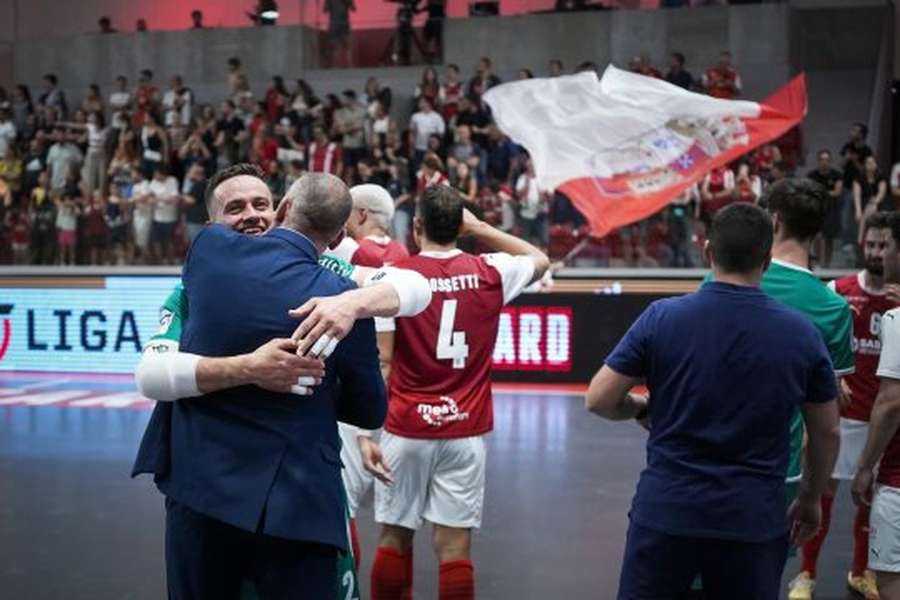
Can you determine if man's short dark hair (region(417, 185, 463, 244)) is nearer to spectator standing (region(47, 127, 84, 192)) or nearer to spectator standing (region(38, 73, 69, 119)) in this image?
spectator standing (region(47, 127, 84, 192))

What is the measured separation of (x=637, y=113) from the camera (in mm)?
11484

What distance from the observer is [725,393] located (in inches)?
145

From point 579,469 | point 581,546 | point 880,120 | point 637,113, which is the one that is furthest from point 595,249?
point 880,120

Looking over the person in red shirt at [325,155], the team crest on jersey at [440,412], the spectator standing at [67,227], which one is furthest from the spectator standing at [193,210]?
the team crest on jersey at [440,412]

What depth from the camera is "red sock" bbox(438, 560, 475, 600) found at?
5297mm

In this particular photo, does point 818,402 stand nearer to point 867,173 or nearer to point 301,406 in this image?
point 301,406

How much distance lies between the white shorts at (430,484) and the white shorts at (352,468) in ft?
1.04

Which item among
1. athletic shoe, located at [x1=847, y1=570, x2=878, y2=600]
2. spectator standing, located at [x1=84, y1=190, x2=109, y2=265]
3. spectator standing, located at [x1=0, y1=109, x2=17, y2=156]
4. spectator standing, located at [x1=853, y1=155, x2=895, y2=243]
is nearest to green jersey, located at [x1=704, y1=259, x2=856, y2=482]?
athletic shoe, located at [x1=847, y1=570, x2=878, y2=600]

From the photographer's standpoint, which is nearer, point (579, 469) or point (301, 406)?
point (301, 406)

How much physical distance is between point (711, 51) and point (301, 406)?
73.3 feet

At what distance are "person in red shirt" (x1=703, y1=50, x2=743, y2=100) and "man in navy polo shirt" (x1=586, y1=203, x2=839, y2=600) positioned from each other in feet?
53.9

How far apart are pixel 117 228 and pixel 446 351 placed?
40.3 ft

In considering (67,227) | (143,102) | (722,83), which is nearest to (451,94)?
(722,83)

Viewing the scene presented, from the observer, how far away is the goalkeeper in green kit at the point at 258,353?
3086 millimetres
